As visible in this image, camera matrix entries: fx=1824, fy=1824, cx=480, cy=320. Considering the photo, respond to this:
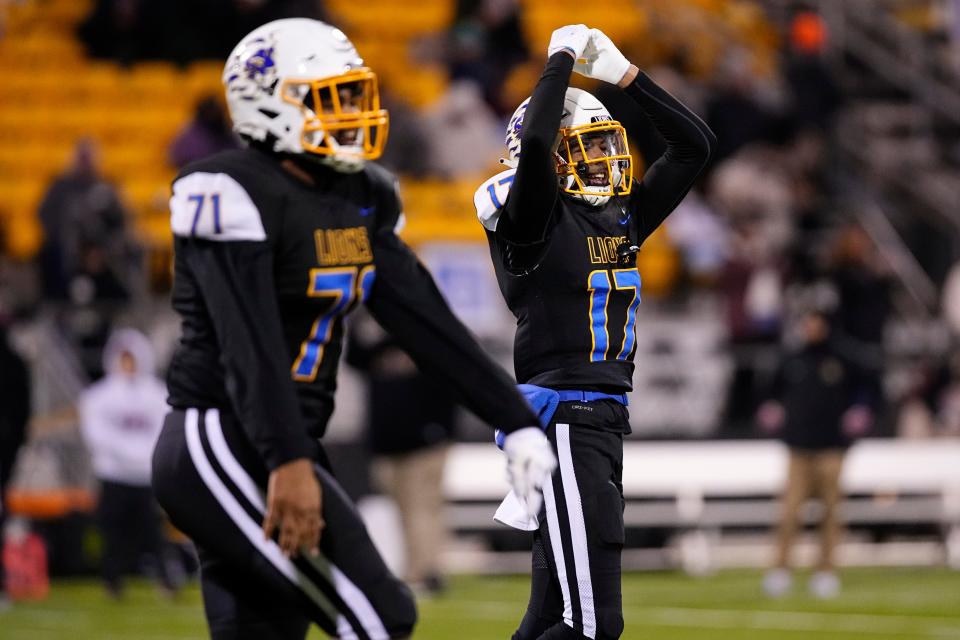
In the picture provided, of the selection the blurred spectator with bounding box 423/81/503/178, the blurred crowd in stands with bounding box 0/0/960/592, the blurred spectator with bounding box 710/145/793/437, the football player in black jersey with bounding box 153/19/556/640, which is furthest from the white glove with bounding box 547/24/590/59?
the blurred spectator with bounding box 423/81/503/178

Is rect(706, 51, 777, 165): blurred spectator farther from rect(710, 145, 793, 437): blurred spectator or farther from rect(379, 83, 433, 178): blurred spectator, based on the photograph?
rect(379, 83, 433, 178): blurred spectator

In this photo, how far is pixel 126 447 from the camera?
1234cm

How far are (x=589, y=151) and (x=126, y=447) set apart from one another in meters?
7.50

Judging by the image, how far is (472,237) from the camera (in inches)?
615

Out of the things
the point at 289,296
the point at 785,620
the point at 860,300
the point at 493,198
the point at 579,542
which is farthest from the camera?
the point at 860,300

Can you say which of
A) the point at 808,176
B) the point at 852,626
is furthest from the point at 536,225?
the point at 808,176

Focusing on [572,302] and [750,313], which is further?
[750,313]

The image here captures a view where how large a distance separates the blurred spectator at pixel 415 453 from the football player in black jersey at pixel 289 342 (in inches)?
294

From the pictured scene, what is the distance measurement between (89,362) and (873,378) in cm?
611

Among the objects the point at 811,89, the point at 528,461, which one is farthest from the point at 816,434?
the point at 528,461

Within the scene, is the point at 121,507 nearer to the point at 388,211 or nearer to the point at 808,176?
the point at 808,176

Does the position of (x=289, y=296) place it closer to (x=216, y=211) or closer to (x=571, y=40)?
(x=216, y=211)

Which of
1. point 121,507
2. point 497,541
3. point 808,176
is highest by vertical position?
point 808,176

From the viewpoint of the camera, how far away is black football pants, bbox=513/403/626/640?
17.0ft
